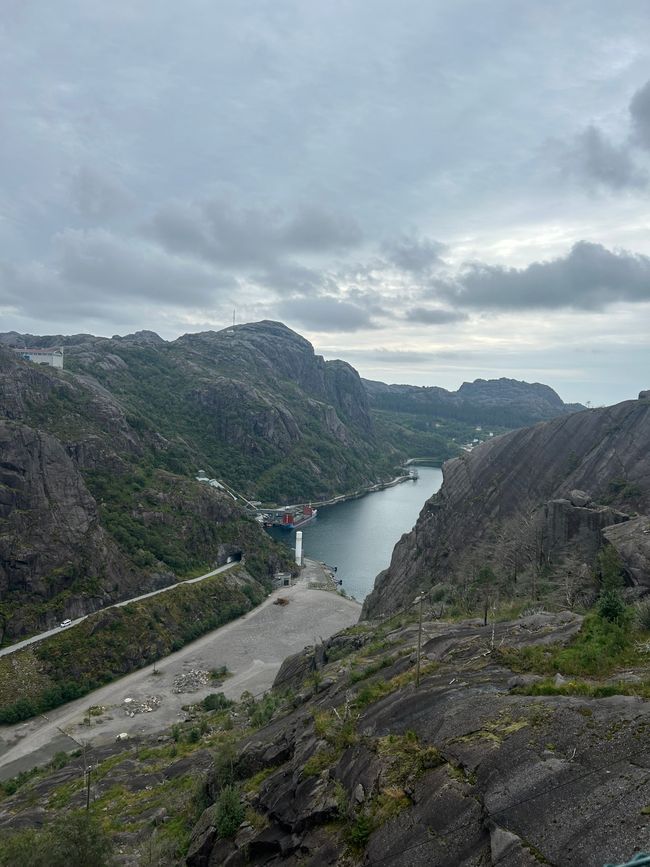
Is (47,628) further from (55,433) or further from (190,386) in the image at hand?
(190,386)

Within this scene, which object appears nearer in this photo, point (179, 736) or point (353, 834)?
point (353, 834)

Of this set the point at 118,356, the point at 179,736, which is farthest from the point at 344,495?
the point at 179,736

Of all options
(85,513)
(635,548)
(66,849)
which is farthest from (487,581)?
(85,513)

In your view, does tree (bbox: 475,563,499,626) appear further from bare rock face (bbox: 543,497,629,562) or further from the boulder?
the boulder

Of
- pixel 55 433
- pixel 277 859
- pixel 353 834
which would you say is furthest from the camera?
pixel 55 433

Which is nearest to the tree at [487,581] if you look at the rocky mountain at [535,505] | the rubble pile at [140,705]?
the rocky mountain at [535,505]

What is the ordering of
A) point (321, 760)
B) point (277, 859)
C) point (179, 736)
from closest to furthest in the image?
point (277, 859) < point (321, 760) < point (179, 736)

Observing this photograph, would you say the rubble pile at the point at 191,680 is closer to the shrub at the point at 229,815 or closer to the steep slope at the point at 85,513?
the steep slope at the point at 85,513
